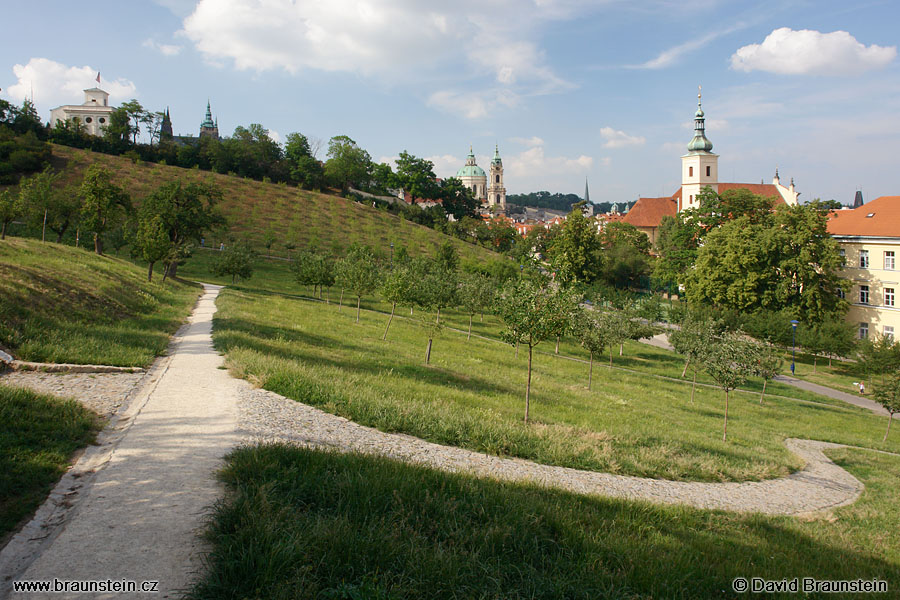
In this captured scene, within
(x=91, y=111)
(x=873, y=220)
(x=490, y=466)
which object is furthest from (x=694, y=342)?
(x=91, y=111)

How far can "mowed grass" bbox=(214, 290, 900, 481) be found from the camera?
10281 millimetres

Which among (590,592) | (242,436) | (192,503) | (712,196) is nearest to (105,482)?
(192,503)

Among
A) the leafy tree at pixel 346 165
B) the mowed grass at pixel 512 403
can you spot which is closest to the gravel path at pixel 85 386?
the mowed grass at pixel 512 403

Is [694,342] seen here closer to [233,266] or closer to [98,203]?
[233,266]

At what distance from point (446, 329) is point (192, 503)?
28.3 metres

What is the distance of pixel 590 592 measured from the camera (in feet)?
15.1

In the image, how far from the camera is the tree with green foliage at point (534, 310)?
43.7 ft

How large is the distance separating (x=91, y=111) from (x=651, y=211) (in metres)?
121

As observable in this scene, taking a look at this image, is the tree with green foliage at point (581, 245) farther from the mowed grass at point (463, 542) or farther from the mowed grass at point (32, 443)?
the mowed grass at point (32, 443)

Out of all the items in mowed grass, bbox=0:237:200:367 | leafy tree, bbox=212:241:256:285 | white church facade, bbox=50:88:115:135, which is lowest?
mowed grass, bbox=0:237:200:367

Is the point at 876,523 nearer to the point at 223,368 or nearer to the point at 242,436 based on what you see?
the point at 242,436

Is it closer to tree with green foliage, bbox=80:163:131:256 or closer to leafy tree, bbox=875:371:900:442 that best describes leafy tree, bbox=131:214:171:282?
tree with green foliage, bbox=80:163:131:256

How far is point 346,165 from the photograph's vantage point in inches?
3888

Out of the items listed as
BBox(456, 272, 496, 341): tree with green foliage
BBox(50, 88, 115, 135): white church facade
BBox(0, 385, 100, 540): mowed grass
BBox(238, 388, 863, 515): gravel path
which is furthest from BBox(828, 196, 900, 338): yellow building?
BBox(50, 88, 115, 135): white church facade
